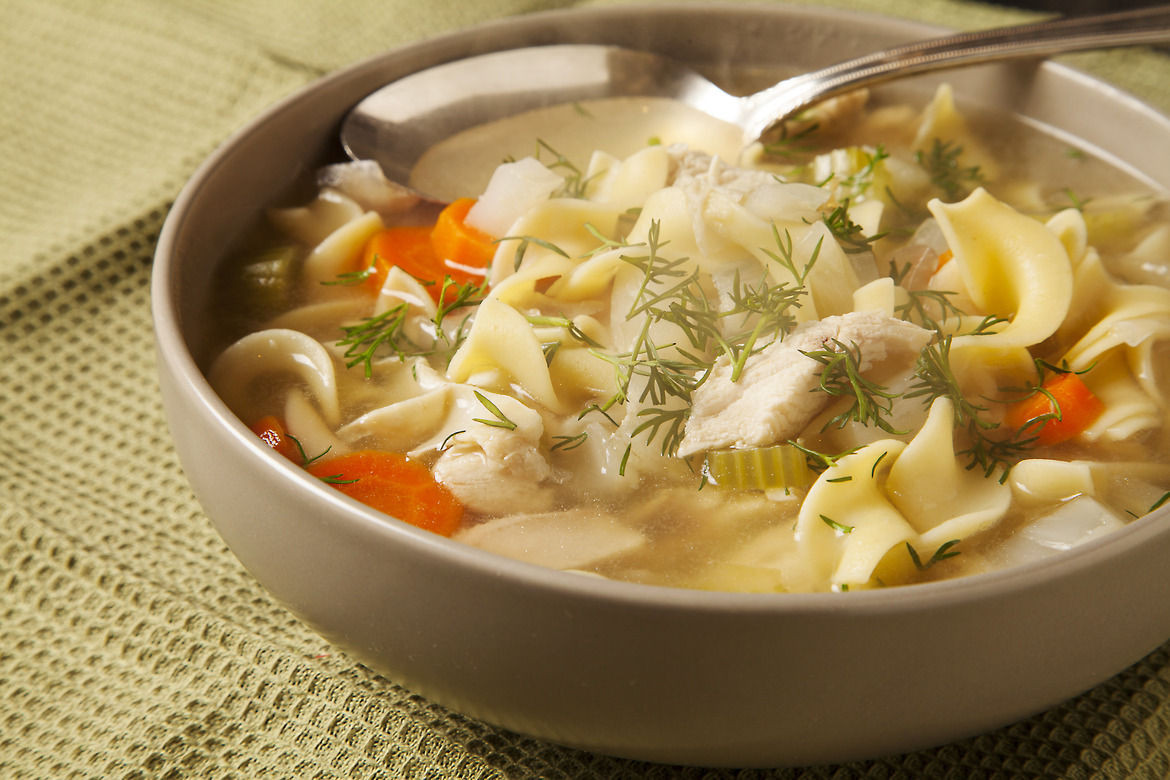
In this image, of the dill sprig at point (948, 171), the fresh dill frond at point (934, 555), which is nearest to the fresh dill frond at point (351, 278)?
the fresh dill frond at point (934, 555)

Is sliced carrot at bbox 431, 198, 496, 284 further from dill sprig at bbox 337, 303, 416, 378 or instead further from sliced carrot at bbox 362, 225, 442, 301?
dill sprig at bbox 337, 303, 416, 378

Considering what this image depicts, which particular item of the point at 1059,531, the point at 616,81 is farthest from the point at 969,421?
the point at 616,81

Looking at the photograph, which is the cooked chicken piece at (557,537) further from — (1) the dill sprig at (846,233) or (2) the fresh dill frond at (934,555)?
(1) the dill sprig at (846,233)

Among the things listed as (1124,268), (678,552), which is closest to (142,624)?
(678,552)

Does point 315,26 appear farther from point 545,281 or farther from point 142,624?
point 142,624

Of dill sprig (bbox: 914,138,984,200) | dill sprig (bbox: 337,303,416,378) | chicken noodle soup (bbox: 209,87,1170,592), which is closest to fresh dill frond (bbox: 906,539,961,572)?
chicken noodle soup (bbox: 209,87,1170,592)

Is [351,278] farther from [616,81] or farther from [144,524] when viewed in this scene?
[616,81]
